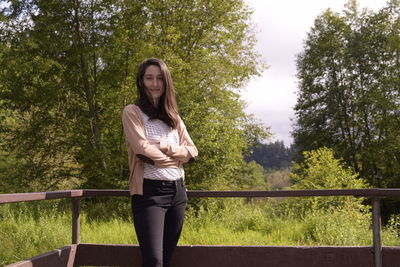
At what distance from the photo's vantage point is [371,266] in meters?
3.43

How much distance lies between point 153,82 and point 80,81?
12.1 m

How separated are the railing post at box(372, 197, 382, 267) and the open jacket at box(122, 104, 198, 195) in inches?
58.3

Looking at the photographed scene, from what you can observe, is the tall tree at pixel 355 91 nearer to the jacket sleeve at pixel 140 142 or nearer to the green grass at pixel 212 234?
the green grass at pixel 212 234

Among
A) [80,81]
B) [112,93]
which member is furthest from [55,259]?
[80,81]

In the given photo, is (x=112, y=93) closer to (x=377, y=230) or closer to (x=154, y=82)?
(x=154, y=82)

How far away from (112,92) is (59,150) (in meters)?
2.62

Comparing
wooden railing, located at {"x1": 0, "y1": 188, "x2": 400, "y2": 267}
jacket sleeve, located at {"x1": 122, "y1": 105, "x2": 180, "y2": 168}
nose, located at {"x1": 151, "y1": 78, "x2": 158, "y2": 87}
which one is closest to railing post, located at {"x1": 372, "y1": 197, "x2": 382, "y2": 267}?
wooden railing, located at {"x1": 0, "y1": 188, "x2": 400, "y2": 267}

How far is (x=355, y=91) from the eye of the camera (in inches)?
1023

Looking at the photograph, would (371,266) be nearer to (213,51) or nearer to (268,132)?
(213,51)

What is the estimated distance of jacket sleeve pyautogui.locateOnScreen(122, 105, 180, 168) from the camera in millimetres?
2889

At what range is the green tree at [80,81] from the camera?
1345 centimetres

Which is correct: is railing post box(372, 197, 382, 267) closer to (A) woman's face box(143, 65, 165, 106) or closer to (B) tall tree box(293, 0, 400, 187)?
(A) woman's face box(143, 65, 165, 106)

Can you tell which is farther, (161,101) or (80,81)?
(80,81)

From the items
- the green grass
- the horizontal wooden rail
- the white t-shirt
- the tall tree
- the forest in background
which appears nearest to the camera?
the white t-shirt
